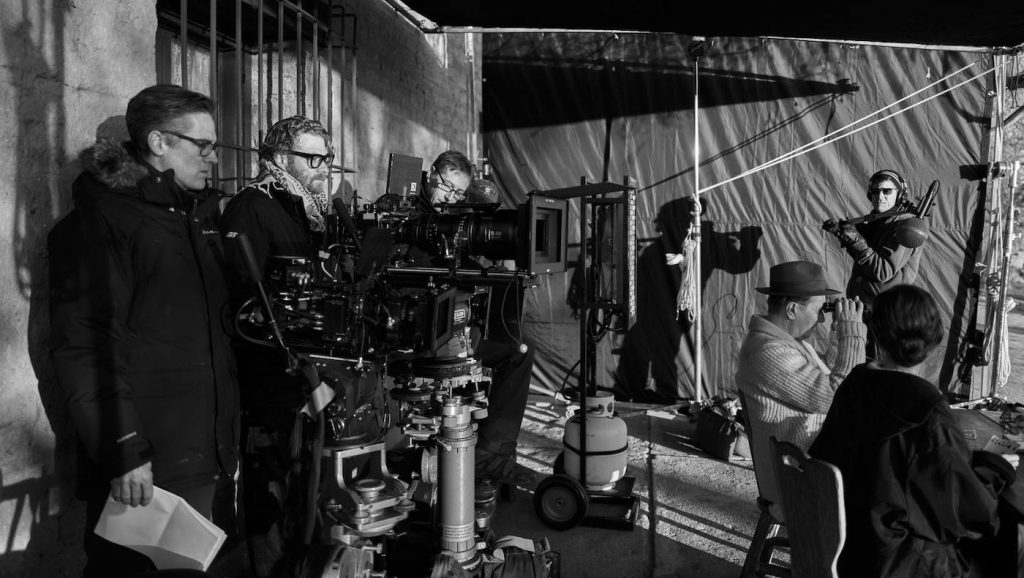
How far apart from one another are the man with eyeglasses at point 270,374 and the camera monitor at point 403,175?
94 centimetres

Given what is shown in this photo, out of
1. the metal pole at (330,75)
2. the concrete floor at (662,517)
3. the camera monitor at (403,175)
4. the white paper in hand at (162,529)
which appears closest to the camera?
the white paper in hand at (162,529)

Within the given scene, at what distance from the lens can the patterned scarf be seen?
249 centimetres

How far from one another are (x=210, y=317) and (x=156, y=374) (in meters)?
0.21

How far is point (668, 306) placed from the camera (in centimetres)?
564

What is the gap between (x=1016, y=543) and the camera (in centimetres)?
178

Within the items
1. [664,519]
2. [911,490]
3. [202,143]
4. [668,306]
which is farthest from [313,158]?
[668,306]

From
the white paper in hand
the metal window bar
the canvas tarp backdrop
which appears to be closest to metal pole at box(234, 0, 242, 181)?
the metal window bar

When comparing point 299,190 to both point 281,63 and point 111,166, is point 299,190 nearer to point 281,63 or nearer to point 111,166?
point 111,166

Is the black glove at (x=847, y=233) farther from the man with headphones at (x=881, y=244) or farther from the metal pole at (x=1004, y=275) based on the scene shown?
the metal pole at (x=1004, y=275)

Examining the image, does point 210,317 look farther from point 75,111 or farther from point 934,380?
point 934,380

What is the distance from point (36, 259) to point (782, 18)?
3677mm

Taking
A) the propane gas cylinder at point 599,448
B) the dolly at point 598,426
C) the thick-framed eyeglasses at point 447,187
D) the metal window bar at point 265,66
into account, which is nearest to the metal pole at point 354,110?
the metal window bar at point 265,66

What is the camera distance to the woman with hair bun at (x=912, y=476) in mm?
1676

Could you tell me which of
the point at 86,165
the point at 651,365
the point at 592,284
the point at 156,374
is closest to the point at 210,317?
the point at 156,374
